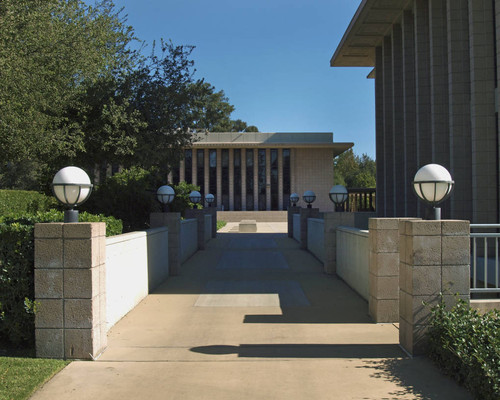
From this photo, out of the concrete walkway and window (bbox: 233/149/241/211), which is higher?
window (bbox: 233/149/241/211)

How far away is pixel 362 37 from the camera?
929 inches

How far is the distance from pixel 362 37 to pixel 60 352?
21.6m

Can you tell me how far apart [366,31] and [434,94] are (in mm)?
7102

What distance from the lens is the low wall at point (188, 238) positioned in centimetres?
1473

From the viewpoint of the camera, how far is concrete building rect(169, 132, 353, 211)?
5434 centimetres

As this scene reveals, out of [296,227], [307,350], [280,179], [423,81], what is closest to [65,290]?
[307,350]

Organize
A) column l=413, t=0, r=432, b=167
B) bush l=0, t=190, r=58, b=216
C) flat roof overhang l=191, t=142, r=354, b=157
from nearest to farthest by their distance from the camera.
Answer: bush l=0, t=190, r=58, b=216
column l=413, t=0, r=432, b=167
flat roof overhang l=191, t=142, r=354, b=157

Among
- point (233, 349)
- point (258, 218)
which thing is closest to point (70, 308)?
point (233, 349)

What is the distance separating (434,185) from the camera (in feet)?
20.0

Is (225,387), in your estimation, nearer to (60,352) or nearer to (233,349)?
(233,349)

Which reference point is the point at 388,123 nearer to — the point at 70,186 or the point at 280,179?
the point at 70,186

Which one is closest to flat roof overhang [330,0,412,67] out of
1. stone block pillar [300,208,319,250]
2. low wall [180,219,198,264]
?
stone block pillar [300,208,319,250]

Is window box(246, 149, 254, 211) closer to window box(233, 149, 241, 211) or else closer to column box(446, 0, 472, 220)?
window box(233, 149, 241, 211)

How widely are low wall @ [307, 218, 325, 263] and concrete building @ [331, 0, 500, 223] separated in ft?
13.9
